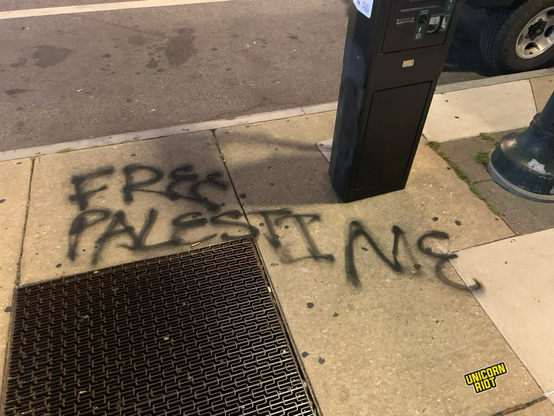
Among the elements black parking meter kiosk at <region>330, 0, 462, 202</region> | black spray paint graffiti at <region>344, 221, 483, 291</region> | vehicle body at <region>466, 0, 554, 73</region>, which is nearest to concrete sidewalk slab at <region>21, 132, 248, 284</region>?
black spray paint graffiti at <region>344, 221, 483, 291</region>

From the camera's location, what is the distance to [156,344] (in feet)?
7.48

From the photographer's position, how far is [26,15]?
5.66 meters

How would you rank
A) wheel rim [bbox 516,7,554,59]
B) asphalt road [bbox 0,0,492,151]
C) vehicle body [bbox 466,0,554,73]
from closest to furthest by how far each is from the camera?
asphalt road [bbox 0,0,492,151]
vehicle body [bbox 466,0,554,73]
wheel rim [bbox 516,7,554,59]

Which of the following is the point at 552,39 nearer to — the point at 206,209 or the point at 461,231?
the point at 461,231

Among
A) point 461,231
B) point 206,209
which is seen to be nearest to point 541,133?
point 461,231

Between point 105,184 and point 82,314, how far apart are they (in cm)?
111

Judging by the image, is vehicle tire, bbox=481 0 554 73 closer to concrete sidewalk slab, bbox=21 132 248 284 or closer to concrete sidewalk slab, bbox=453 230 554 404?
concrete sidewalk slab, bbox=453 230 554 404

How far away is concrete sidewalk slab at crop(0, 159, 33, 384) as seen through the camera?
2416mm

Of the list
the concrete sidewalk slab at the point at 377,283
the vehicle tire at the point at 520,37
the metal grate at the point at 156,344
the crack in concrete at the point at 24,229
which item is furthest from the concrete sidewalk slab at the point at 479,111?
the crack in concrete at the point at 24,229

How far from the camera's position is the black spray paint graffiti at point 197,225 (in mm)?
2732

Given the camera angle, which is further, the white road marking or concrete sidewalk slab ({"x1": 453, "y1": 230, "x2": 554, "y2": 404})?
the white road marking

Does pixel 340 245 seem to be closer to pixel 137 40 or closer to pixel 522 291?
pixel 522 291

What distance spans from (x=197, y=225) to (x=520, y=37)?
3.96 m

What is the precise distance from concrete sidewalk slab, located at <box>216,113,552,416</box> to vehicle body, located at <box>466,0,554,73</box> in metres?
1.91
